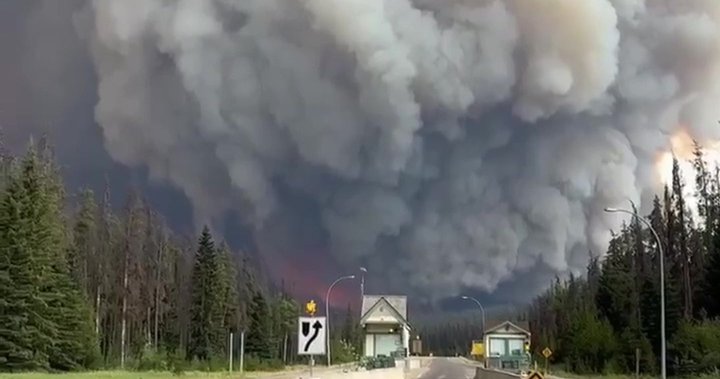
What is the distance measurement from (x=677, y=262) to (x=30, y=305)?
78763 mm

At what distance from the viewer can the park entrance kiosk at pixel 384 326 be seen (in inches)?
4178

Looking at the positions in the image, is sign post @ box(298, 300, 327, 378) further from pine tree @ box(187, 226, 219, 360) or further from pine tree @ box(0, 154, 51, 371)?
pine tree @ box(187, 226, 219, 360)

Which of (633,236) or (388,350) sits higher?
(633,236)

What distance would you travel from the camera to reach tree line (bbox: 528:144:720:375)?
77062 millimetres

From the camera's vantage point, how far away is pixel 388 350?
10544 cm

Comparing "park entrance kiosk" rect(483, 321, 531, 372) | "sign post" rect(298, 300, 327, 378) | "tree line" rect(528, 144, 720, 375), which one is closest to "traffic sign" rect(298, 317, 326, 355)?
"sign post" rect(298, 300, 327, 378)

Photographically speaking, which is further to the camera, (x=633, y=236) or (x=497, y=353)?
(x=633, y=236)

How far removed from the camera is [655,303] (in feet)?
327

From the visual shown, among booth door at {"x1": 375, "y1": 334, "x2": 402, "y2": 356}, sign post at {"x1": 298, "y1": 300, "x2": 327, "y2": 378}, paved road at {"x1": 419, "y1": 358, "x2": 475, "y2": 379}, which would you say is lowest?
paved road at {"x1": 419, "y1": 358, "x2": 475, "y2": 379}

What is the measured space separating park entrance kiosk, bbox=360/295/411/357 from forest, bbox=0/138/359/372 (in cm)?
1606

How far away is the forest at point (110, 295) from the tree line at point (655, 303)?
129 ft

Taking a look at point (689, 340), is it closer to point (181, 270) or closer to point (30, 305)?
point (30, 305)

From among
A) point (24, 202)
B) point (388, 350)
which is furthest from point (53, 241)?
point (388, 350)

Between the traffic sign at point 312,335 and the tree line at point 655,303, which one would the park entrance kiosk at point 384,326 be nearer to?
the tree line at point 655,303
